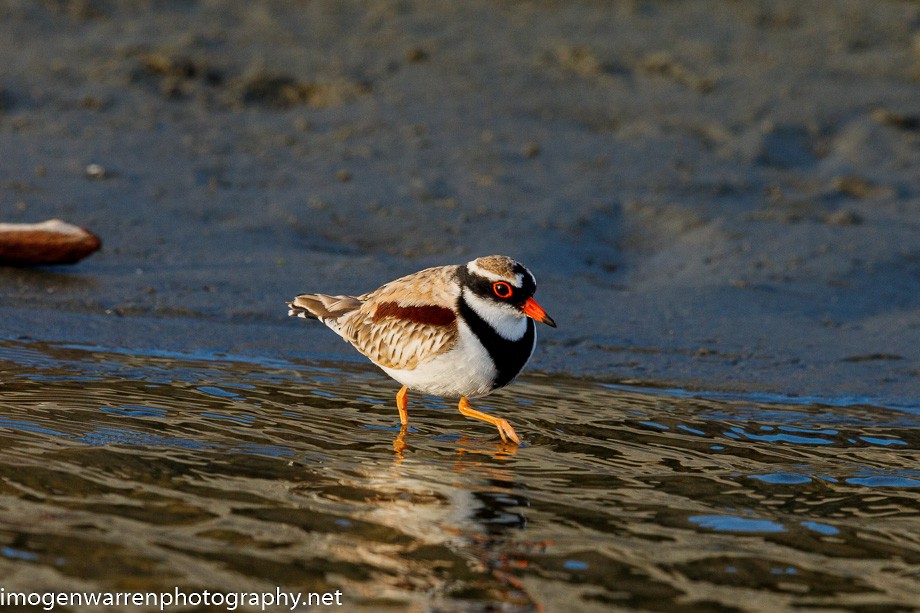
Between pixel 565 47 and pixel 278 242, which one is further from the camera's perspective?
pixel 565 47

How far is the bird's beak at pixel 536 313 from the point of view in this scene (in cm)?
719

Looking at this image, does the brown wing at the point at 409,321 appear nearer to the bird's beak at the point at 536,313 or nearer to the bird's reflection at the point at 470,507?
the bird's beak at the point at 536,313

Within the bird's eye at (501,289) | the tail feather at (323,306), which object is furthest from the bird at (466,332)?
the tail feather at (323,306)

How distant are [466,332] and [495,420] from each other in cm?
57

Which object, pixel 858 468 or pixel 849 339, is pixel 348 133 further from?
pixel 858 468

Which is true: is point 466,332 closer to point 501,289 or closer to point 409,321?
Answer: point 501,289

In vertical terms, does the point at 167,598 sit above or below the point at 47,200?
below

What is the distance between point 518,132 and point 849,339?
4.29m

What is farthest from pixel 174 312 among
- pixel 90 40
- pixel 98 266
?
pixel 90 40

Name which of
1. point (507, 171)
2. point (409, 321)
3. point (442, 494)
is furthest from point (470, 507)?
point (507, 171)

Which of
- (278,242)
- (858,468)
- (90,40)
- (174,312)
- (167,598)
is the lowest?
(167,598)

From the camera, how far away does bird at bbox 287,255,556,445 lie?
7230 millimetres

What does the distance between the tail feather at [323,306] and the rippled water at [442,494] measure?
434 millimetres

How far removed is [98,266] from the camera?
10.3m
